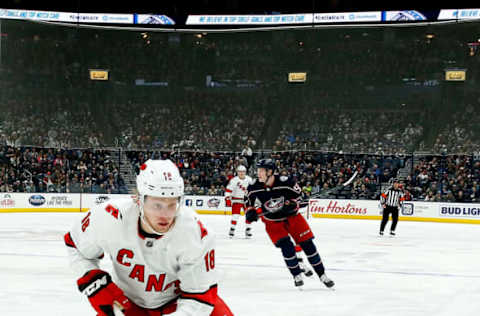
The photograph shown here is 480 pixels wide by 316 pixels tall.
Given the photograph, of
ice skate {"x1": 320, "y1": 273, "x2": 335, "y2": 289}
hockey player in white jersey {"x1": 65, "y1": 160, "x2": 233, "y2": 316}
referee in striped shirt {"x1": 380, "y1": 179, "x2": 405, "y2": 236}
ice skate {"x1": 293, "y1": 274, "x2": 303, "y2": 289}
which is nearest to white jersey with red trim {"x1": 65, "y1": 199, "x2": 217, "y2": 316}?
hockey player in white jersey {"x1": 65, "y1": 160, "x2": 233, "y2": 316}

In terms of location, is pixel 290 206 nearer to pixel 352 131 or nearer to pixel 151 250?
pixel 151 250

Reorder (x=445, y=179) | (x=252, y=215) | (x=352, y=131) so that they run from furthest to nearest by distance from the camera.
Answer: (x=352, y=131), (x=445, y=179), (x=252, y=215)

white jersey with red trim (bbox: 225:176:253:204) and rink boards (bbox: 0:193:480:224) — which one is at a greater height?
white jersey with red trim (bbox: 225:176:253:204)

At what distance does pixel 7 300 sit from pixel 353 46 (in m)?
25.3

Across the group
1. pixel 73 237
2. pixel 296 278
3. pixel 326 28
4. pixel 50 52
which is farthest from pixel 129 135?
pixel 73 237

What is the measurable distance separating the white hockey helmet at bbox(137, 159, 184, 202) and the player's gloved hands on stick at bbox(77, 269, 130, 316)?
47cm

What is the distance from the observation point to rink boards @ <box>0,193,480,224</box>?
19547mm

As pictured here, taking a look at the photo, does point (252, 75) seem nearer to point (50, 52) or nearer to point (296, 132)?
point (296, 132)

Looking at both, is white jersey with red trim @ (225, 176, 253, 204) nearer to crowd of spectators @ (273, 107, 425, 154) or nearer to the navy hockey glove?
the navy hockey glove

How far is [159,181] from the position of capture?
268 cm

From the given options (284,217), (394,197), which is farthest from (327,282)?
(394,197)

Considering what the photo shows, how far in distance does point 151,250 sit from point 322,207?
59.7 ft

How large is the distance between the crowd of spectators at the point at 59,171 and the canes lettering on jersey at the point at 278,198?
14057mm

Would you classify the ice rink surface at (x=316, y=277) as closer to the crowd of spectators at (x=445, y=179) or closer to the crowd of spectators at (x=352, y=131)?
the crowd of spectators at (x=445, y=179)
